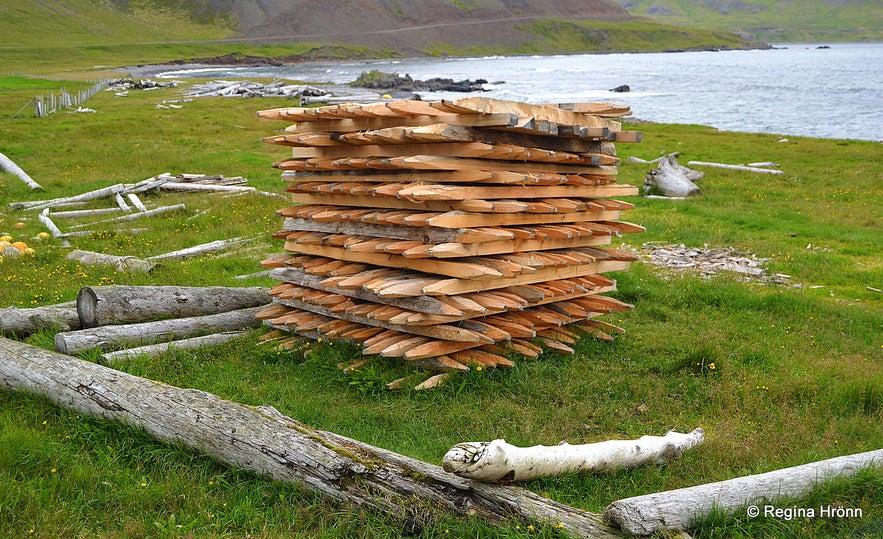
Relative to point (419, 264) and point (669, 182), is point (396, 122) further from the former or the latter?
point (669, 182)

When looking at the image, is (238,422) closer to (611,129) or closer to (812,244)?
(611,129)

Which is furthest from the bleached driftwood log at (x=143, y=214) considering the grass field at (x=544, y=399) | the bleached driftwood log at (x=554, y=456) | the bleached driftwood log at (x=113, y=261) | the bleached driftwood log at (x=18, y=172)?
the bleached driftwood log at (x=554, y=456)

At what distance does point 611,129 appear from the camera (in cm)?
984

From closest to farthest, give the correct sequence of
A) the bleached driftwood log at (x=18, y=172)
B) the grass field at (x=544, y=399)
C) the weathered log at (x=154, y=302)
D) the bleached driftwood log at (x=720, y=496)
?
the bleached driftwood log at (x=720, y=496) → the grass field at (x=544, y=399) → the weathered log at (x=154, y=302) → the bleached driftwood log at (x=18, y=172)

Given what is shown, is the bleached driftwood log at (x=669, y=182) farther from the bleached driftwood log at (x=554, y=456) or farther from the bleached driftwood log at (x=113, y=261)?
the bleached driftwood log at (x=554, y=456)

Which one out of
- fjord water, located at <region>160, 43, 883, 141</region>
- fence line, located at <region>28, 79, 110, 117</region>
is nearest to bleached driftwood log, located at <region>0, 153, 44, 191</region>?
fence line, located at <region>28, 79, 110, 117</region>

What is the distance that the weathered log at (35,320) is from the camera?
873 cm

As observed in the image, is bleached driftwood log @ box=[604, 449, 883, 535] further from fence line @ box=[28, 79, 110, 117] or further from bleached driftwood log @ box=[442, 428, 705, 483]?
fence line @ box=[28, 79, 110, 117]

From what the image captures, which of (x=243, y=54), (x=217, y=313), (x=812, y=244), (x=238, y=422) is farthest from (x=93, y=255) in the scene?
(x=243, y=54)

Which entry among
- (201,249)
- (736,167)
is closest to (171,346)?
(201,249)

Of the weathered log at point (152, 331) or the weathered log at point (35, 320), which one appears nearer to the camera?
the weathered log at point (152, 331)

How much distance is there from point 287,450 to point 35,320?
497cm

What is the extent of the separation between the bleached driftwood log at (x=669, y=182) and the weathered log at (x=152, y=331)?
15435 mm

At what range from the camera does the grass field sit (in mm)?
5352
